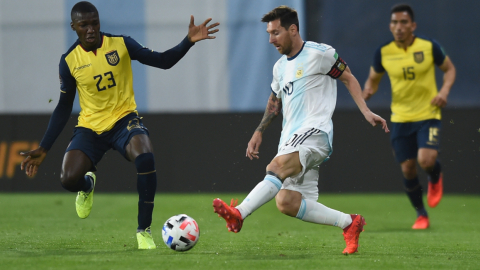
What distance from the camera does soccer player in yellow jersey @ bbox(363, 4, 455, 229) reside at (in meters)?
7.23

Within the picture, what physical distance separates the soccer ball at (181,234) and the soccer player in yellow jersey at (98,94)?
1.91 feet

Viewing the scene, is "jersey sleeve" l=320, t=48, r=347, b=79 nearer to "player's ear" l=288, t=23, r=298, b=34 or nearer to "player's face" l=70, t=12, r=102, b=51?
"player's ear" l=288, t=23, r=298, b=34

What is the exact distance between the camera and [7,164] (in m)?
10.4

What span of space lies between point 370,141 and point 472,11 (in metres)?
2.61

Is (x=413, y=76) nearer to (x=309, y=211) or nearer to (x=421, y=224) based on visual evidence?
(x=421, y=224)

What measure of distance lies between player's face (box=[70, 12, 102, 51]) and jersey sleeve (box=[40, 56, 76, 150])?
0.91 feet

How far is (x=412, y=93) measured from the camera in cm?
745

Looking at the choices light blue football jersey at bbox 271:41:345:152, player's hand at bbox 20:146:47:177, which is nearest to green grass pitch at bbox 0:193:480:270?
player's hand at bbox 20:146:47:177

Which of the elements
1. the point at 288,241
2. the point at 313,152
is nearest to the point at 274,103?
the point at 313,152

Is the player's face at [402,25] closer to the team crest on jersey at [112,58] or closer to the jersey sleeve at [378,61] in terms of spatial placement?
the jersey sleeve at [378,61]

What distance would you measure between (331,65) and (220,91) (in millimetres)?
5895

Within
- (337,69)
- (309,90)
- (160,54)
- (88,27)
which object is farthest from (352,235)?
(88,27)

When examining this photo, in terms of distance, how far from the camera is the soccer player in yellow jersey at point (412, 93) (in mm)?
7234

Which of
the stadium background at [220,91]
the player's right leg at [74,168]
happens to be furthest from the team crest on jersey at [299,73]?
the stadium background at [220,91]
